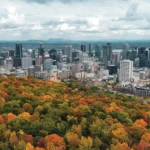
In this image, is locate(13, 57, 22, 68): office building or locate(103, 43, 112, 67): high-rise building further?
locate(103, 43, 112, 67): high-rise building

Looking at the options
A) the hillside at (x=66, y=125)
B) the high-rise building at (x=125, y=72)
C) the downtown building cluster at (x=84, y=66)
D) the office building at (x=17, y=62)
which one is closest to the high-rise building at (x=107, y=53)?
the downtown building cluster at (x=84, y=66)

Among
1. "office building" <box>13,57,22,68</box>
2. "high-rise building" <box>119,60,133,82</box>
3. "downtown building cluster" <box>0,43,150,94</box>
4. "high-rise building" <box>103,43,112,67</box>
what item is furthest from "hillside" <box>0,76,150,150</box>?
"high-rise building" <box>103,43,112,67</box>

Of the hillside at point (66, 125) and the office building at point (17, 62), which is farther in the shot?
the office building at point (17, 62)

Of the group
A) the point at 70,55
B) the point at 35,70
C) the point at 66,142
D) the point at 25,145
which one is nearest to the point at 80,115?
the point at 66,142

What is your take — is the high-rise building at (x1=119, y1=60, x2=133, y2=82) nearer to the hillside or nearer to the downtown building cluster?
the downtown building cluster

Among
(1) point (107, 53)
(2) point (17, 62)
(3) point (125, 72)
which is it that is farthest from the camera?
(1) point (107, 53)

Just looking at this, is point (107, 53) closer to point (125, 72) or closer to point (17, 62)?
point (17, 62)

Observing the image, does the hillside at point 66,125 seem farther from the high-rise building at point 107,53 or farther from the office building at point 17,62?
the high-rise building at point 107,53

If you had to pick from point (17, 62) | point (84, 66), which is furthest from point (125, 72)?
point (17, 62)
